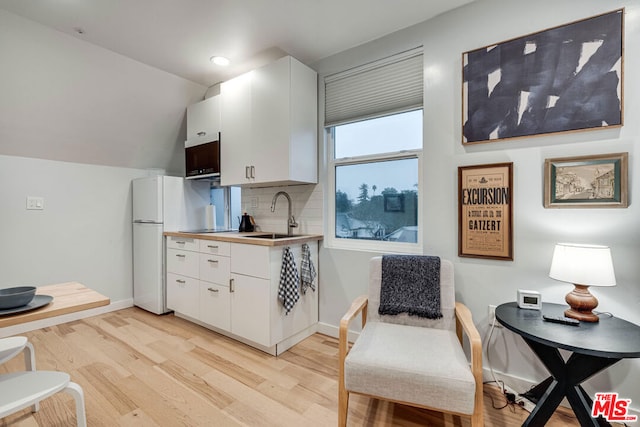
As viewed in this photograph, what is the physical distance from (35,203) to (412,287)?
3.56 metres

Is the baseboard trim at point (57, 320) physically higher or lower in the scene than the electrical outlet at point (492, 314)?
lower

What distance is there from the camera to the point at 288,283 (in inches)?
94.0

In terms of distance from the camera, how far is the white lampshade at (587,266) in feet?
4.60

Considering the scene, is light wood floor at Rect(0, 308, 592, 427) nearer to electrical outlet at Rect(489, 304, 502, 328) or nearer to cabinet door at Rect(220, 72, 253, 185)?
electrical outlet at Rect(489, 304, 502, 328)

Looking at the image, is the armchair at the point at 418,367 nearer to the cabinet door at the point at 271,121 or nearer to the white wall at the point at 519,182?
the white wall at the point at 519,182

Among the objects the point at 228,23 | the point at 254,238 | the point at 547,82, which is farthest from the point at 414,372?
the point at 228,23

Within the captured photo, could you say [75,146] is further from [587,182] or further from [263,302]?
[587,182]

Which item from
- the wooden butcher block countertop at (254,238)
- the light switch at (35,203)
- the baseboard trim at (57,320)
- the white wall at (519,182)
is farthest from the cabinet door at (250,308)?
the light switch at (35,203)

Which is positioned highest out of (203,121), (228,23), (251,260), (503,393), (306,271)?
(228,23)

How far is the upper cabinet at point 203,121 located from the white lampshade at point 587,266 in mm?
2990

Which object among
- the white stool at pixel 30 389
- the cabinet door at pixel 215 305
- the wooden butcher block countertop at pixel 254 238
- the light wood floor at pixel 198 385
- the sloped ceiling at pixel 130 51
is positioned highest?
the sloped ceiling at pixel 130 51

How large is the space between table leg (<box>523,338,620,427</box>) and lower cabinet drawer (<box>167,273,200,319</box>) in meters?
2.65

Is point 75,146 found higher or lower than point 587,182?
higher

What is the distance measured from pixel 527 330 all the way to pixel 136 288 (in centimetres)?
381
